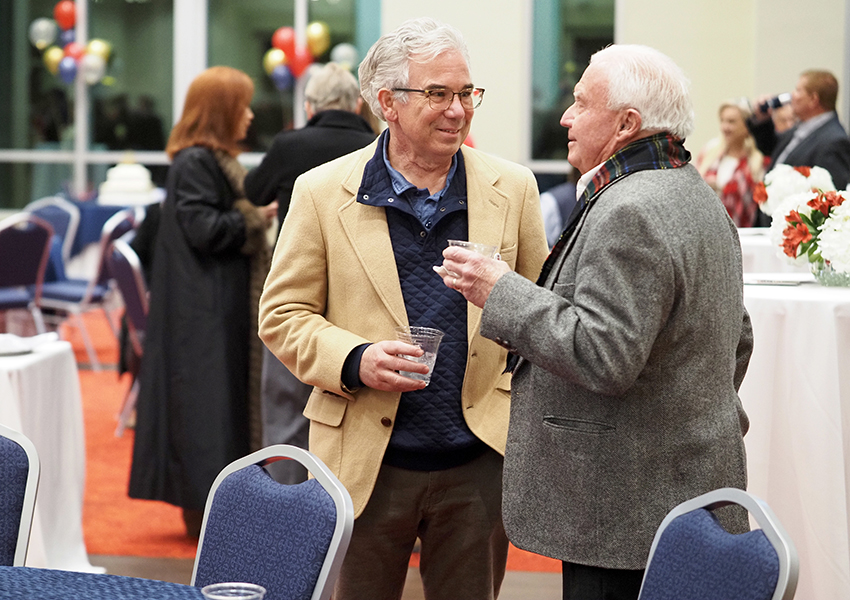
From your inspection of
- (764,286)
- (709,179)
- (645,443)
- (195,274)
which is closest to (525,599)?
(764,286)

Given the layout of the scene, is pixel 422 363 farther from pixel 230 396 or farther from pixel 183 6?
pixel 183 6

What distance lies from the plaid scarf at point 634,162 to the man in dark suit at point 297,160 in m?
1.87

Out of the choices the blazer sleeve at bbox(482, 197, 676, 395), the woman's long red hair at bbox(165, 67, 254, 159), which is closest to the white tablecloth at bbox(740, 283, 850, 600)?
the blazer sleeve at bbox(482, 197, 676, 395)

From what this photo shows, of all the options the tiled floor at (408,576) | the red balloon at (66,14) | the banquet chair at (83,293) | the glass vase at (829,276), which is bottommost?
the tiled floor at (408,576)

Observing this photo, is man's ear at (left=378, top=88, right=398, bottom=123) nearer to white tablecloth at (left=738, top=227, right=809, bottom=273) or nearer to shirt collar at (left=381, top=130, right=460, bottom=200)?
shirt collar at (left=381, top=130, right=460, bottom=200)

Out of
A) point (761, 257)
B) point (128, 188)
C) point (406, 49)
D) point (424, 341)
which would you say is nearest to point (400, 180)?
point (406, 49)

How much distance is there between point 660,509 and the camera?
1806mm

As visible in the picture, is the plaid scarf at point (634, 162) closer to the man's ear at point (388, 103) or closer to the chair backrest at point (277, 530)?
the man's ear at point (388, 103)

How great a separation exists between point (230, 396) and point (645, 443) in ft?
7.89

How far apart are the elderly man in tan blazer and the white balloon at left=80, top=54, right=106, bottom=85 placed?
32.4ft

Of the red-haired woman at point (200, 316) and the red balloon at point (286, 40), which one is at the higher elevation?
the red balloon at point (286, 40)

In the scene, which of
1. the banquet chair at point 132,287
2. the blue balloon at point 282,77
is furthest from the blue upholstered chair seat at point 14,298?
the blue balloon at point 282,77

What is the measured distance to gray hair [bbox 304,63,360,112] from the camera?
3688 millimetres

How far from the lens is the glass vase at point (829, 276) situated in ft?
10.4
